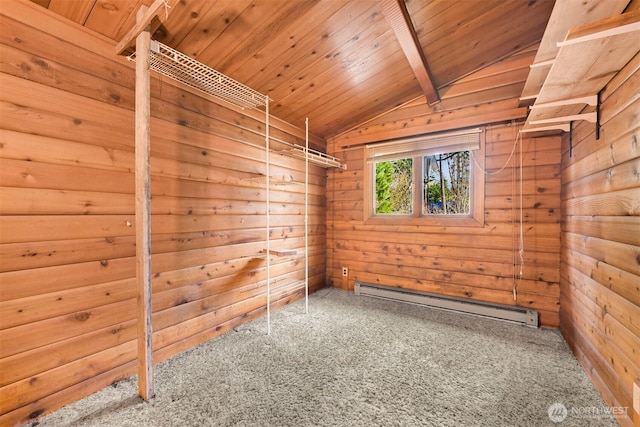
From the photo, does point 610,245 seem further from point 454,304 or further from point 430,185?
point 430,185

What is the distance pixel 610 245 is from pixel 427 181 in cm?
175

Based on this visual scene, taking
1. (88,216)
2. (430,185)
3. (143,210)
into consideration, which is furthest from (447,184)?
(88,216)

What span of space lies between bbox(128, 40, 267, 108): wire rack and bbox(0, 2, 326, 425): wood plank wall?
11 cm

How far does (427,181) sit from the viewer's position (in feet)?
9.86

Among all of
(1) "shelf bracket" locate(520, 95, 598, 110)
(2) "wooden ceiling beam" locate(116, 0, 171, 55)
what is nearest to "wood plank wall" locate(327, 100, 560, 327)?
(1) "shelf bracket" locate(520, 95, 598, 110)

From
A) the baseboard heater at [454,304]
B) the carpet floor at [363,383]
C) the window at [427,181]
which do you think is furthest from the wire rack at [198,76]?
the baseboard heater at [454,304]

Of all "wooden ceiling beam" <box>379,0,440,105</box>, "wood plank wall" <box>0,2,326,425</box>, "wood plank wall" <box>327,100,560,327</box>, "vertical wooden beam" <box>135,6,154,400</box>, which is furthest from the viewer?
"wood plank wall" <box>327,100,560,327</box>

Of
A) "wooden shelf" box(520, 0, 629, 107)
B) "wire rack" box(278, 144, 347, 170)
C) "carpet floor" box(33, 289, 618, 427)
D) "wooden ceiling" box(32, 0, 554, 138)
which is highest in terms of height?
"wooden ceiling" box(32, 0, 554, 138)

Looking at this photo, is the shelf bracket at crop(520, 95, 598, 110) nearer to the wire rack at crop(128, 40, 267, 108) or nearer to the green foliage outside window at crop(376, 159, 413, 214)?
the green foliage outside window at crop(376, 159, 413, 214)

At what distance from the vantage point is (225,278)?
2213mm

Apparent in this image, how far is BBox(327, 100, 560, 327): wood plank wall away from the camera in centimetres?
232

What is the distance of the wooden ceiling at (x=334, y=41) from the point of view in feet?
4.80

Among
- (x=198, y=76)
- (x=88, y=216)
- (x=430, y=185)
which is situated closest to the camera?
(x=88, y=216)

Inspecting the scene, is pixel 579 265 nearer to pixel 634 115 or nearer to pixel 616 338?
pixel 616 338
